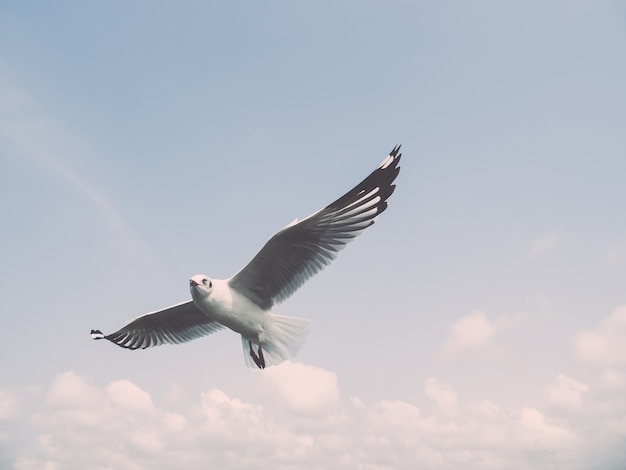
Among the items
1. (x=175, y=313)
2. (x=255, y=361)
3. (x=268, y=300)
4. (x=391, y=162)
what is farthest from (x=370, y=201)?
(x=175, y=313)

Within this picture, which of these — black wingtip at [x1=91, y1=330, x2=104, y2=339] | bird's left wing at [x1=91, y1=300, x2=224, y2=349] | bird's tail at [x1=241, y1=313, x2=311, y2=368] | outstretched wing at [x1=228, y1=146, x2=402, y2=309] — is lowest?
bird's tail at [x1=241, y1=313, x2=311, y2=368]

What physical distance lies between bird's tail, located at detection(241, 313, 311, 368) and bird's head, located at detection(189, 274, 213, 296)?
3.58 ft

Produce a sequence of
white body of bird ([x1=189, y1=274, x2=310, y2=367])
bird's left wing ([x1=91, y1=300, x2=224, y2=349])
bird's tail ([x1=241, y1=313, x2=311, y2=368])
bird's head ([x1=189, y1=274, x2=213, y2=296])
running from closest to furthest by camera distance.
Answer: bird's head ([x1=189, y1=274, x2=213, y2=296]) < white body of bird ([x1=189, y1=274, x2=310, y2=367]) < bird's tail ([x1=241, y1=313, x2=311, y2=368]) < bird's left wing ([x1=91, y1=300, x2=224, y2=349])

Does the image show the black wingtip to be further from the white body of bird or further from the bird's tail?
the bird's tail

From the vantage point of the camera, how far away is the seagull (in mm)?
7441

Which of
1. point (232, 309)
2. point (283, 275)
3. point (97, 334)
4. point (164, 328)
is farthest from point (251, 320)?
point (97, 334)

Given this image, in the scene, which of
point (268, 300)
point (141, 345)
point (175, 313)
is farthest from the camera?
point (141, 345)

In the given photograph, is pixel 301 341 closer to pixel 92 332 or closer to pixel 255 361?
pixel 255 361

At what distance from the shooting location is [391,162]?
750 cm

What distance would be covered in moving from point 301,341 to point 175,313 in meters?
2.34

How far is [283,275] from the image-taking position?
8.42 meters

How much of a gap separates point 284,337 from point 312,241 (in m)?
1.64

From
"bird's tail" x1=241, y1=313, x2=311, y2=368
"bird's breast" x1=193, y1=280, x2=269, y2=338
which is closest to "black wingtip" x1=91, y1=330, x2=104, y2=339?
"bird's breast" x1=193, y1=280, x2=269, y2=338

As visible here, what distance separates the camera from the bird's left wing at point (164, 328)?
9.95 m
